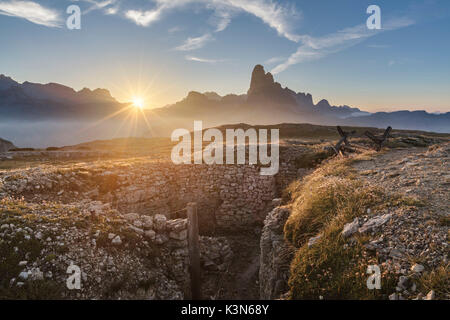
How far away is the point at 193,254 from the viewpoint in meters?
8.99

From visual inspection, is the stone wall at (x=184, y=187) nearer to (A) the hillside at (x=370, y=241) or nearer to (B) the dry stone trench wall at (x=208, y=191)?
(B) the dry stone trench wall at (x=208, y=191)

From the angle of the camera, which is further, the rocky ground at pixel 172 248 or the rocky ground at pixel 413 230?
the rocky ground at pixel 172 248

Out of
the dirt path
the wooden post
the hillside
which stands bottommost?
the dirt path

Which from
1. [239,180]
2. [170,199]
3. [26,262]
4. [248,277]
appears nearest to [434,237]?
[248,277]

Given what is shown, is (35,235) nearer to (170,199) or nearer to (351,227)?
(351,227)

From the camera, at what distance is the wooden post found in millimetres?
8867

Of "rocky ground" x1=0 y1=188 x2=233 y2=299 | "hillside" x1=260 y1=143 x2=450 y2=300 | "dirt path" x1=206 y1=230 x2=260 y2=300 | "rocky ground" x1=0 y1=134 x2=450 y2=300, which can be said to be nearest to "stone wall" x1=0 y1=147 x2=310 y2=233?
"dirt path" x1=206 y1=230 x2=260 y2=300

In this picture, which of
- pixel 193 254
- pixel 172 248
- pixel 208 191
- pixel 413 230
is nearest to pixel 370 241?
pixel 413 230

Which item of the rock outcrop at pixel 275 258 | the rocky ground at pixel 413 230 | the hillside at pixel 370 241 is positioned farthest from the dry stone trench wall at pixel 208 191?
the rocky ground at pixel 413 230

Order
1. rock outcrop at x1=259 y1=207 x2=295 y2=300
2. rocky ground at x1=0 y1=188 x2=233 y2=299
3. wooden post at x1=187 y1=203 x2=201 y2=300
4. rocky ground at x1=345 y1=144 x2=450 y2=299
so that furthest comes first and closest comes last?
1. wooden post at x1=187 y1=203 x2=201 y2=300
2. rock outcrop at x1=259 y1=207 x2=295 y2=300
3. rocky ground at x1=0 y1=188 x2=233 y2=299
4. rocky ground at x1=345 y1=144 x2=450 y2=299

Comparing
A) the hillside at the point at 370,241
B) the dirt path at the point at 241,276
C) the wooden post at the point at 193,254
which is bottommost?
the dirt path at the point at 241,276

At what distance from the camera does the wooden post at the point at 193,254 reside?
8.87m

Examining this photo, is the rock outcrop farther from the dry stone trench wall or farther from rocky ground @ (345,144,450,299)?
the dry stone trench wall

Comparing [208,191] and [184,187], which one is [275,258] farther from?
[184,187]
